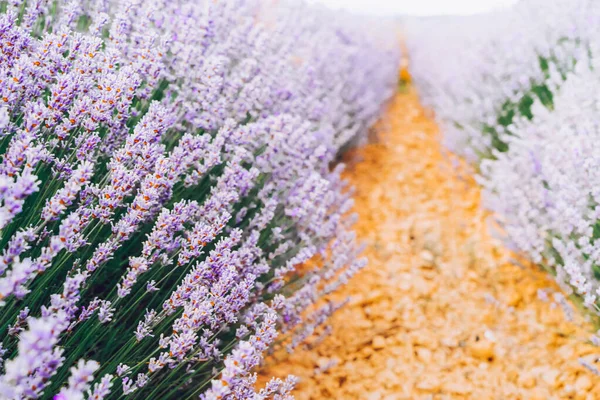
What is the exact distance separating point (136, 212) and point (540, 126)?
202cm

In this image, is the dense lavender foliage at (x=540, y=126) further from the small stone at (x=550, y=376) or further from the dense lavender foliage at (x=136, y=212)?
the dense lavender foliage at (x=136, y=212)

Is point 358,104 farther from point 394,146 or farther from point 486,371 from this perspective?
point 486,371

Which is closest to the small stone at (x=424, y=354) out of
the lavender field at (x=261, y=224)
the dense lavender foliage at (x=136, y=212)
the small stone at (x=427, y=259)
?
the lavender field at (x=261, y=224)

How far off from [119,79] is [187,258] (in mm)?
500

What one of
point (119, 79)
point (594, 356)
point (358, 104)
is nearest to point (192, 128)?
point (119, 79)

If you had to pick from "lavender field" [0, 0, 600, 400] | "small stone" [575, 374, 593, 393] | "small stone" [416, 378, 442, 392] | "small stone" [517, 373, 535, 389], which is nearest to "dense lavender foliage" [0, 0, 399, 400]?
"lavender field" [0, 0, 600, 400]

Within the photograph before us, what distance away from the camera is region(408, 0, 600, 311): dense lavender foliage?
1906 mm

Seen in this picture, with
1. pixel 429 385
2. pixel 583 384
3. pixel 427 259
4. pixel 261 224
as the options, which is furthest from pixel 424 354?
pixel 261 224

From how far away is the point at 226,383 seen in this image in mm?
1015

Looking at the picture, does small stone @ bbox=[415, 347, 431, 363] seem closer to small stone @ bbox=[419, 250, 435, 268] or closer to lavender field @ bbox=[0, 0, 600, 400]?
lavender field @ bbox=[0, 0, 600, 400]

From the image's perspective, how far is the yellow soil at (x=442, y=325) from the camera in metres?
1.99

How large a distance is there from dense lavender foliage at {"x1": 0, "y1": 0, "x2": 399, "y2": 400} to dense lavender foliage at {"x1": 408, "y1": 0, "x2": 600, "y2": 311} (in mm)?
875

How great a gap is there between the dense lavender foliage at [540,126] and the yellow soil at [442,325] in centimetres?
23

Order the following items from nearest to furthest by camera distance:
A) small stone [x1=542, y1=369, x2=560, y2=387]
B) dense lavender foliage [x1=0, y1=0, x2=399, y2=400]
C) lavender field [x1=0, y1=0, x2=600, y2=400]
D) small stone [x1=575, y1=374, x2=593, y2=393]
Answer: dense lavender foliage [x1=0, y1=0, x2=399, y2=400]
lavender field [x1=0, y1=0, x2=600, y2=400]
small stone [x1=575, y1=374, x2=593, y2=393]
small stone [x1=542, y1=369, x2=560, y2=387]
